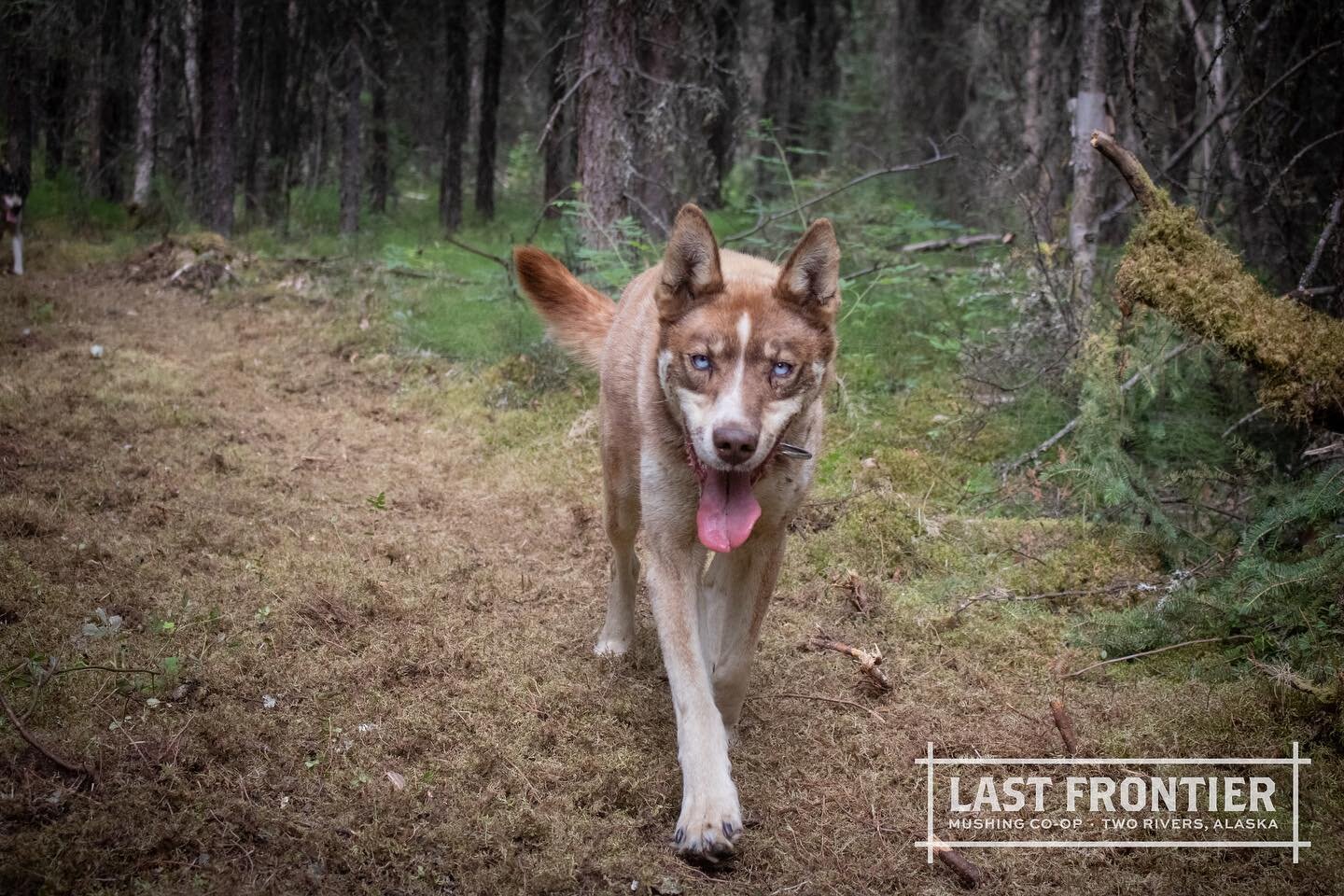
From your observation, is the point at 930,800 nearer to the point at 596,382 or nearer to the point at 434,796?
the point at 434,796

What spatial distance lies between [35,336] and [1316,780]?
9438 millimetres

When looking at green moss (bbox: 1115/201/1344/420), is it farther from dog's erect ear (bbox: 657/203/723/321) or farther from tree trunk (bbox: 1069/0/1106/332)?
dog's erect ear (bbox: 657/203/723/321)

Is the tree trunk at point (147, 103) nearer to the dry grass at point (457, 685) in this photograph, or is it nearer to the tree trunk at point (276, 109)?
the tree trunk at point (276, 109)

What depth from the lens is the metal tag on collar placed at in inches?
138

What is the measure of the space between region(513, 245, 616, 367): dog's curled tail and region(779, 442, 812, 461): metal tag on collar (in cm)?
140

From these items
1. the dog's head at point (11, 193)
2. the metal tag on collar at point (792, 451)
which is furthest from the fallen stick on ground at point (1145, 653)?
the dog's head at point (11, 193)

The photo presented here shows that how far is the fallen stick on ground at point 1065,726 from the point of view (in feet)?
12.2

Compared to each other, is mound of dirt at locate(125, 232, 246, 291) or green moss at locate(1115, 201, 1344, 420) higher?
mound of dirt at locate(125, 232, 246, 291)

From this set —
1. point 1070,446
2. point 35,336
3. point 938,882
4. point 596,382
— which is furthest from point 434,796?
point 35,336

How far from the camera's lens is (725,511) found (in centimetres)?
335

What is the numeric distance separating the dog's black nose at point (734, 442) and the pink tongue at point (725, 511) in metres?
0.18

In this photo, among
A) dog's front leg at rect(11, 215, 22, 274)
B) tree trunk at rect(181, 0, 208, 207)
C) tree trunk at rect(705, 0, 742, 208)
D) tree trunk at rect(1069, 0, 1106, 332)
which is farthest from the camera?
tree trunk at rect(181, 0, 208, 207)

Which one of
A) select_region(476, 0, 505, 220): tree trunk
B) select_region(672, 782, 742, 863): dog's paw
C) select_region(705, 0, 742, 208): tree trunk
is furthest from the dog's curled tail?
select_region(476, 0, 505, 220): tree trunk

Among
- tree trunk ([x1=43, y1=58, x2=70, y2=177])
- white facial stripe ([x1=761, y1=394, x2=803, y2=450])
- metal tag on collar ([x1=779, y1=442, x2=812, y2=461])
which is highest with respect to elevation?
tree trunk ([x1=43, y1=58, x2=70, y2=177])
